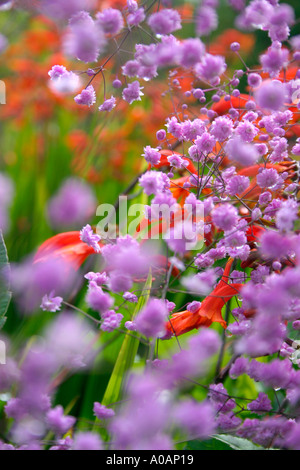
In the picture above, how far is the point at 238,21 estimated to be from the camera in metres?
0.40

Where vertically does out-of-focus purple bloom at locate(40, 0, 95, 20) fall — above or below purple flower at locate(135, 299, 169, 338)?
above

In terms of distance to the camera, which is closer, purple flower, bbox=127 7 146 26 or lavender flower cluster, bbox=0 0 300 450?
lavender flower cluster, bbox=0 0 300 450

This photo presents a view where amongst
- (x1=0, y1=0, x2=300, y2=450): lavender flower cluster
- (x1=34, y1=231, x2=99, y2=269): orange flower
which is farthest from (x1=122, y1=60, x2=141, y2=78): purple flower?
(x1=34, y1=231, x2=99, y2=269): orange flower

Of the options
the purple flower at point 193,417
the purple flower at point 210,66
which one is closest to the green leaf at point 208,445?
the purple flower at point 193,417

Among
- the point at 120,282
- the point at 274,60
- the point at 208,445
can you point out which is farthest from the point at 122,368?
the point at 274,60

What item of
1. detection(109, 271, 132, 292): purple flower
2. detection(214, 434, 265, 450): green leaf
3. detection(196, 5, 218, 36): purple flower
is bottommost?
detection(214, 434, 265, 450): green leaf

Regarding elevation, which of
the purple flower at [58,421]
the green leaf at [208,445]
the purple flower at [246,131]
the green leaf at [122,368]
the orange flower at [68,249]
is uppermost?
the purple flower at [246,131]

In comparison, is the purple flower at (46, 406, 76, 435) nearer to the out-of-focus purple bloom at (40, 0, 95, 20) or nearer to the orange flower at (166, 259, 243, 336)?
the orange flower at (166, 259, 243, 336)

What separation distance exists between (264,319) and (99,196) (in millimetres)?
855

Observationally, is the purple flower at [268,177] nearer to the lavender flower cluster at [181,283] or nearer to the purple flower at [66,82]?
the lavender flower cluster at [181,283]

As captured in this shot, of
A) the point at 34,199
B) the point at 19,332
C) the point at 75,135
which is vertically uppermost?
the point at 75,135
